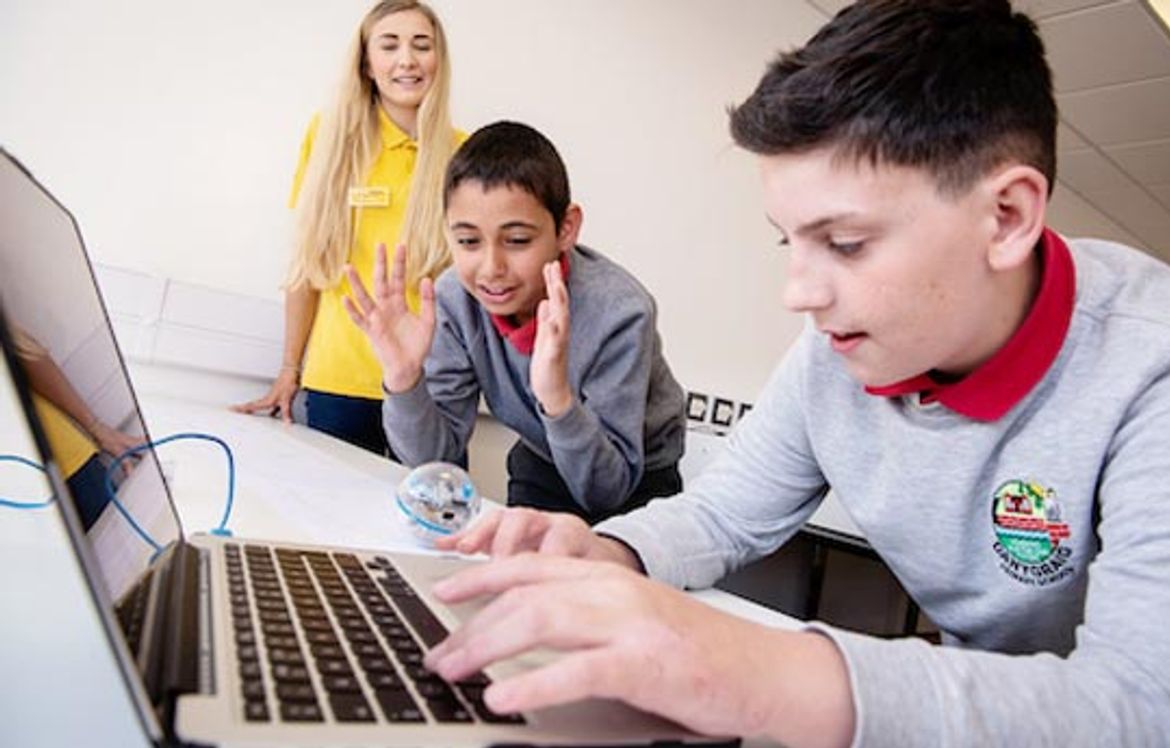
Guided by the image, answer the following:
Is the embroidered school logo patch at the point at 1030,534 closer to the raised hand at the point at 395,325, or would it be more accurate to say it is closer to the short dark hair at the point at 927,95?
the short dark hair at the point at 927,95

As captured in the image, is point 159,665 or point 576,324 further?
point 576,324

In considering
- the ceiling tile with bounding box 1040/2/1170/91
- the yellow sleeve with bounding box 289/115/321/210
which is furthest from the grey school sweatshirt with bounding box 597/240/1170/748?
the ceiling tile with bounding box 1040/2/1170/91

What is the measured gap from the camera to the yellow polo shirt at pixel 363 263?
6.12 feet

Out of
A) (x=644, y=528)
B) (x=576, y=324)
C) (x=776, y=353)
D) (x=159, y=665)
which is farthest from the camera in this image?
(x=776, y=353)

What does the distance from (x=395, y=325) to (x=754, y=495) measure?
656 millimetres

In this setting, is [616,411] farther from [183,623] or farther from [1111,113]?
[1111,113]

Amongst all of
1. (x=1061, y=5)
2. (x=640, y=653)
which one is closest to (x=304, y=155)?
(x=640, y=653)

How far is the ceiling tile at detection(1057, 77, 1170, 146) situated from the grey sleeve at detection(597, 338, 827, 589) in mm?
2886

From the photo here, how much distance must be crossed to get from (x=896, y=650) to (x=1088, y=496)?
10.5 inches

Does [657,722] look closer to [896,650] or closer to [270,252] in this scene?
[896,650]

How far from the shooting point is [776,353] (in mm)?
3238

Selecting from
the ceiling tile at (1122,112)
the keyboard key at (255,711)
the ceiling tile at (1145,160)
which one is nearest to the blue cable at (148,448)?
the keyboard key at (255,711)

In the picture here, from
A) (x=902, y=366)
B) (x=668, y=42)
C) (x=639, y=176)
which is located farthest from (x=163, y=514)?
(x=668, y=42)

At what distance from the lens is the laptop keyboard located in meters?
0.36
